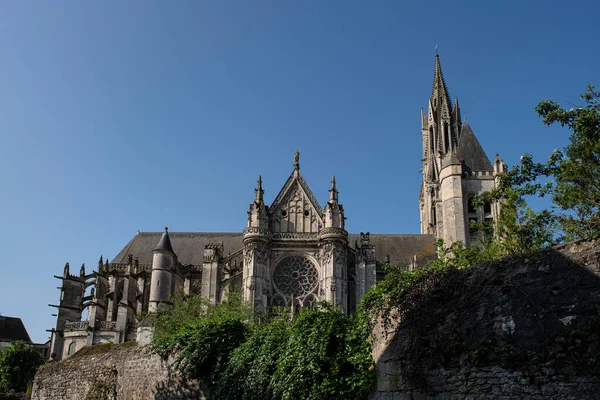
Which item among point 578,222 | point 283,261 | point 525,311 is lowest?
point 525,311

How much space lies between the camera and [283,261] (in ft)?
107

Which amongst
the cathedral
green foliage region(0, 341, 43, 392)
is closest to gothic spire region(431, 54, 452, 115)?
the cathedral

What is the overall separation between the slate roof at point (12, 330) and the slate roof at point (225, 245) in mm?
22131

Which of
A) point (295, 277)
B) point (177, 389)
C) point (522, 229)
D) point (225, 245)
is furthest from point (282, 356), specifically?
point (225, 245)

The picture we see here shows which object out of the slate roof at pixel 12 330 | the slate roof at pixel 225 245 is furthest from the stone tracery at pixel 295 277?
the slate roof at pixel 12 330

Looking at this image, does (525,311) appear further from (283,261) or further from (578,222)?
(283,261)

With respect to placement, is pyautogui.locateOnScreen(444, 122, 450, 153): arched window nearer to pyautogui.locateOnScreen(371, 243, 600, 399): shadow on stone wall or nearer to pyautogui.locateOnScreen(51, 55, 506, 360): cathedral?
pyautogui.locateOnScreen(51, 55, 506, 360): cathedral

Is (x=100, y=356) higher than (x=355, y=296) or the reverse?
the reverse

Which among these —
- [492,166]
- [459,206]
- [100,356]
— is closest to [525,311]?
[100,356]

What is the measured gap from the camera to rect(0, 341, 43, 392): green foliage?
4297 centimetres

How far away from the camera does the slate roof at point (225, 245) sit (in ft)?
126

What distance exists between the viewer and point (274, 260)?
32.4 metres

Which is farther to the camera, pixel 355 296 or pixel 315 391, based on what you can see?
pixel 355 296

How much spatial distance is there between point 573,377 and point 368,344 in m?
3.60
